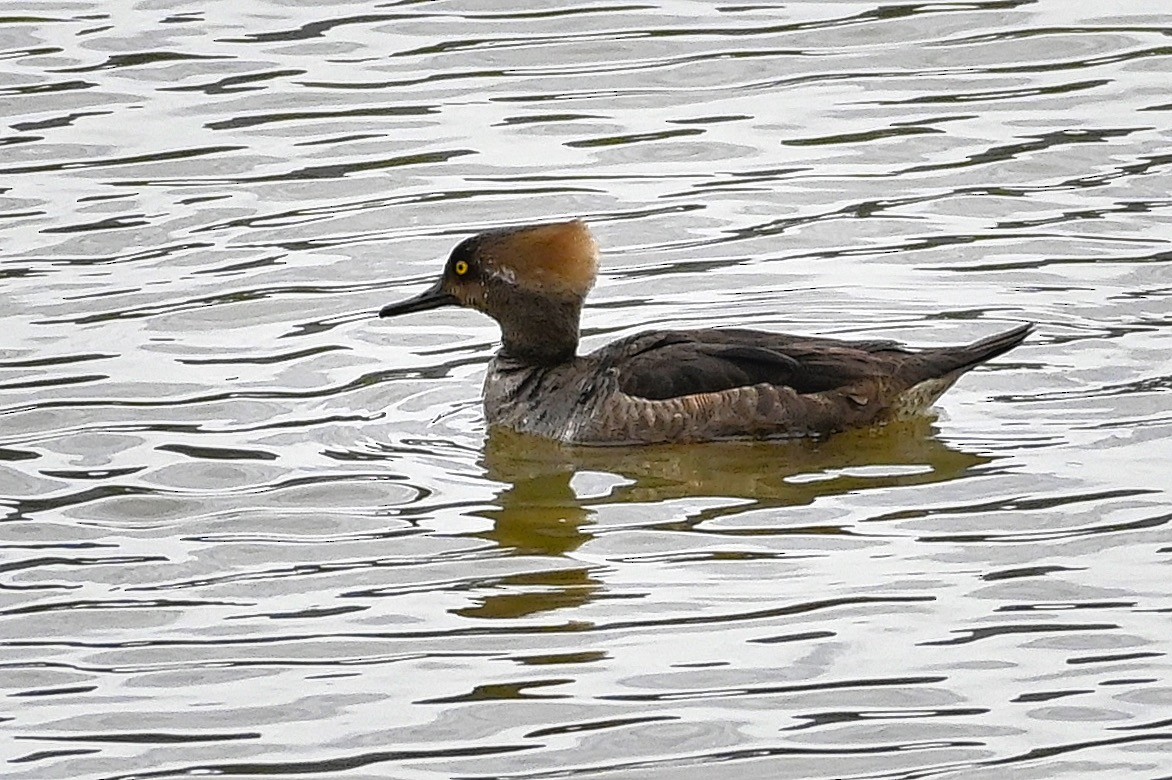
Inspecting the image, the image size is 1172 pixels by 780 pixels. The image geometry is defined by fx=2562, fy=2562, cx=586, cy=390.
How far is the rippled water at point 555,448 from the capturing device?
24.9 feet

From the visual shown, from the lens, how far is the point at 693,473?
10156 mm

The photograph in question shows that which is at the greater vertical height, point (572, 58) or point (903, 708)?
point (572, 58)

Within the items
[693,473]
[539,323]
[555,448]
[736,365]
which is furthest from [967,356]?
[539,323]

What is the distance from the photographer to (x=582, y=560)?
9078mm

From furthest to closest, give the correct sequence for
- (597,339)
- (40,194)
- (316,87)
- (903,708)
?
(316,87) → (40,194) → (597,339) → (903,708)

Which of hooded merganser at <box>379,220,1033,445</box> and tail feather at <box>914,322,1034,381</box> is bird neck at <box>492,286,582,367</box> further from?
tail feather at <box>914,322,1034,381</box>

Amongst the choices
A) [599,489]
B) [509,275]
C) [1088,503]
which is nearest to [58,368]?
[509,275]

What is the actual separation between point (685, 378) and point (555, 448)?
Answer: 661 mm

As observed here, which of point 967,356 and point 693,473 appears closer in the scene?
point 693,473

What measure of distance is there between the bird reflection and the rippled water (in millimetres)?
30

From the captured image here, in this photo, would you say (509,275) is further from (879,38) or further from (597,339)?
(879,38)

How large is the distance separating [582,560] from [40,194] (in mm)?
5786

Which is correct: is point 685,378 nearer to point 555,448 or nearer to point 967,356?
point 555,448

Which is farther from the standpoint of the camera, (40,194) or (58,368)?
(40,194)
